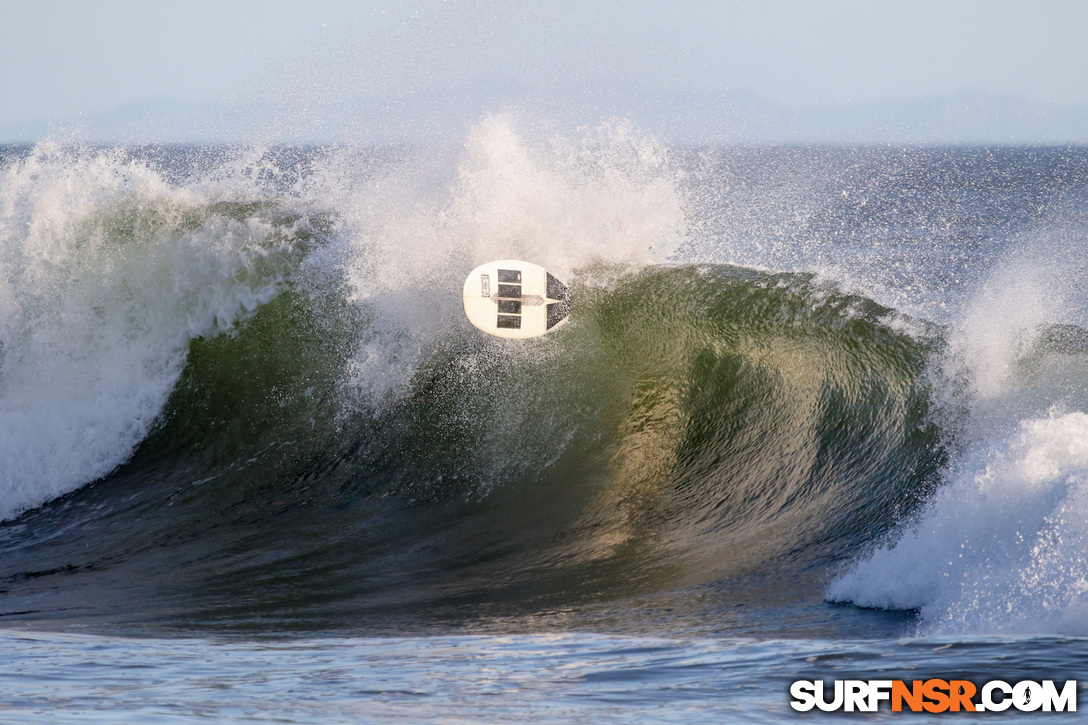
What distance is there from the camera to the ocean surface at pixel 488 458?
3.92 metres

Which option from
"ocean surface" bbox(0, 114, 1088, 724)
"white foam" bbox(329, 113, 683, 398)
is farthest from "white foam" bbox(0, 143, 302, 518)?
"white foam" bbox(329, 113, 683, 398)

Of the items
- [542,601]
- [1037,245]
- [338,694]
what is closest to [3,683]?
[338,694]

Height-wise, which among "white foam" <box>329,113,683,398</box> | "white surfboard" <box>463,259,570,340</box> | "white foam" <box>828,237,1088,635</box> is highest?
"white foam" <box>329,113,683,398</box>

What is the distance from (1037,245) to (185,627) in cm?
2687

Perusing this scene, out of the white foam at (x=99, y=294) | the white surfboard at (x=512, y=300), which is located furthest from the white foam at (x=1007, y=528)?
the white foam at (x=99, y=294)

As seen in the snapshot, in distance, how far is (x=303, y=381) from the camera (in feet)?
28.0

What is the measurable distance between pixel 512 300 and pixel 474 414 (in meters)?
1.05

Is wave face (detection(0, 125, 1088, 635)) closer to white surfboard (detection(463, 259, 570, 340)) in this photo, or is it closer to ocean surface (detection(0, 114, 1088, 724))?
ocean surface (detection(0, 114, 1088, 724))

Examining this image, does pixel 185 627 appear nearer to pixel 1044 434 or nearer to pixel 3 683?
pixel 3 683

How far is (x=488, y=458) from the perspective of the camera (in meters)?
7.61

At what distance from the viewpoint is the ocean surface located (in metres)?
3.92

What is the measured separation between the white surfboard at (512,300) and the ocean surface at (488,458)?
0.26 meters

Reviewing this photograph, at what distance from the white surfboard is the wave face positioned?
261 millimetres

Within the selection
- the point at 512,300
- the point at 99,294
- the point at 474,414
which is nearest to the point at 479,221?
the point at 512,300
